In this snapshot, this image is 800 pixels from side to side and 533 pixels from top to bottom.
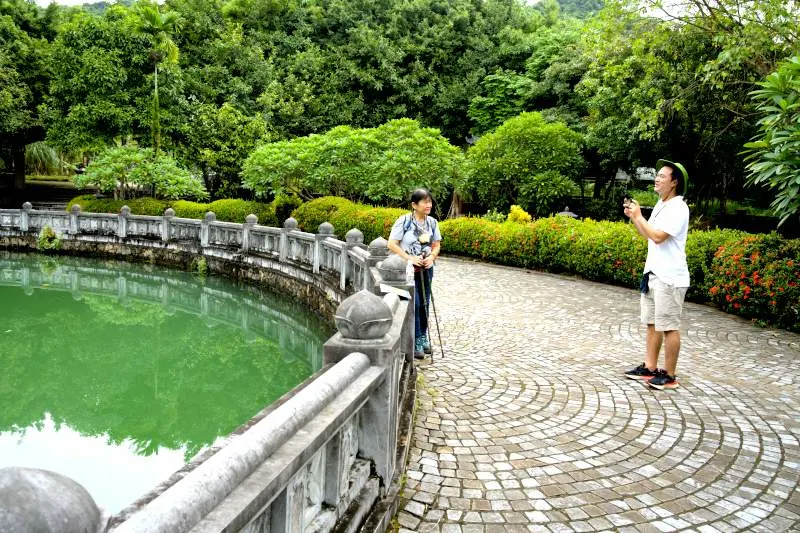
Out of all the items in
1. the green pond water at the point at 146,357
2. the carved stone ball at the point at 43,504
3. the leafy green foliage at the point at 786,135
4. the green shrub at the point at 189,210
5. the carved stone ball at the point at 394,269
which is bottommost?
the green pond water at the point at 146,357

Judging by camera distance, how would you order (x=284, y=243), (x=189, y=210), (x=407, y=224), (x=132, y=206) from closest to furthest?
(x=407, y=224) < (x=284, y=243) < (x=189, y=210) < (x=132, y=206)

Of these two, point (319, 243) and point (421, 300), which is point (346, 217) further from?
point (421, 300)

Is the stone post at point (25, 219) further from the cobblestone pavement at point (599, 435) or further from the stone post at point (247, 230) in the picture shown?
the cobblestone pavement at point (599, 435)

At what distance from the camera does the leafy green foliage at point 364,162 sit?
19594 millimetres

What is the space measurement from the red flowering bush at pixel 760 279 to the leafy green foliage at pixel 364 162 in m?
11.6

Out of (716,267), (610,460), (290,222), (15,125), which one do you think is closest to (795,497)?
(610,460)

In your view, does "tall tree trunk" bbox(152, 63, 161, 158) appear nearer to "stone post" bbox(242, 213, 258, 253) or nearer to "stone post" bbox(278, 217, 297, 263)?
"stone post" bbox(242, 213, 258, 253)

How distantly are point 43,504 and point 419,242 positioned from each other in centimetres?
495

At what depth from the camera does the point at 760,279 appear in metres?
8.52

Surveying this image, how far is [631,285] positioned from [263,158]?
43.9ft

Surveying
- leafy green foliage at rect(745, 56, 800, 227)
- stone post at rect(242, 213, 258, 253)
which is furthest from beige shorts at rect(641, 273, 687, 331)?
stone post at rect(242, 213, 258, 253)

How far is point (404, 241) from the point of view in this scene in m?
5.93

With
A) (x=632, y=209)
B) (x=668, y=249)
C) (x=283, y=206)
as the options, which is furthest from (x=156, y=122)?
(x=668, y=249)

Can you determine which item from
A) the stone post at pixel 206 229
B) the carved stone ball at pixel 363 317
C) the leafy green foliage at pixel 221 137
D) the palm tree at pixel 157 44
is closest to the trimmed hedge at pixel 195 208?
the palm tree at pixel 157 44
